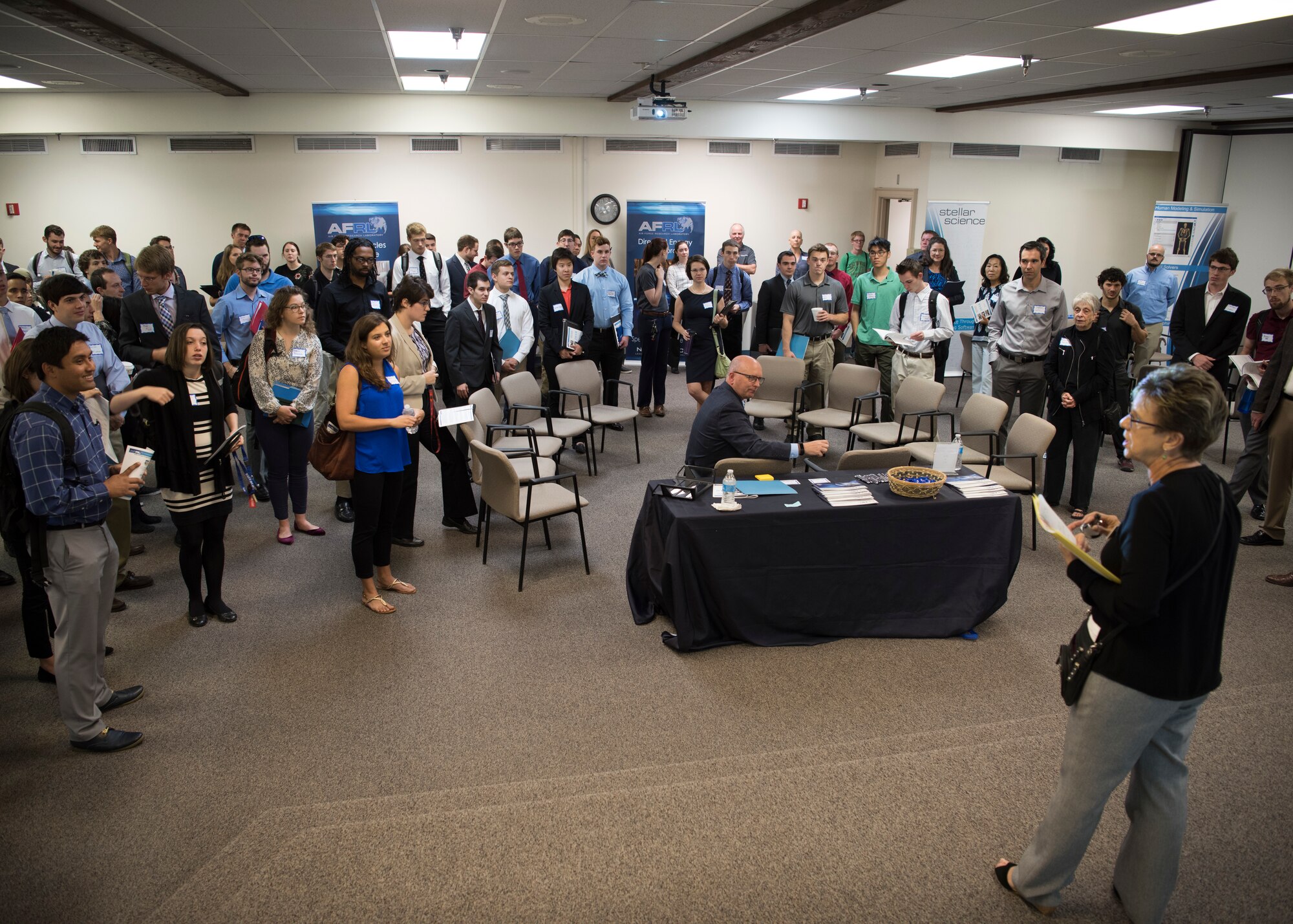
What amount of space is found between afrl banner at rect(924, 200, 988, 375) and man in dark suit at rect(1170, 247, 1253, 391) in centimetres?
Result: 344

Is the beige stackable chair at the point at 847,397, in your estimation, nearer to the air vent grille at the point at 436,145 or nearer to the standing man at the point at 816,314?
the standing man at the point at 816,314

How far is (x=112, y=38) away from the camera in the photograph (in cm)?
609

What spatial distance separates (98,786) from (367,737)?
37.0 inches

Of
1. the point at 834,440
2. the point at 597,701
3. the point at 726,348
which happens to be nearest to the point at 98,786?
the point at 597,701

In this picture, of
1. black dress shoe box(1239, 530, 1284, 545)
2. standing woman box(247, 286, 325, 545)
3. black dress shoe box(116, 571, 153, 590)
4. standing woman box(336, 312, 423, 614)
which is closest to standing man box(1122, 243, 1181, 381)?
black dress shoe box(1239, 530, 1284, 545)

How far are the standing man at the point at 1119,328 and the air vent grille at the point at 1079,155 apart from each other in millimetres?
5756

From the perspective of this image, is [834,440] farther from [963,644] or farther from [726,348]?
[963,644]

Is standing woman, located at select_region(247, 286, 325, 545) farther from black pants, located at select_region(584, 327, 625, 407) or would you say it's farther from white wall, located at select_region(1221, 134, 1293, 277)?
white wall, located at select_region(1221, 134, 1293, 277)

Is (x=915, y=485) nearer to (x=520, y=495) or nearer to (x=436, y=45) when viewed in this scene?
(x=520, y=495)

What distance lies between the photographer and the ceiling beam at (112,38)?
513 centimetres

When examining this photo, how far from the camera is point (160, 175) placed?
1016cm

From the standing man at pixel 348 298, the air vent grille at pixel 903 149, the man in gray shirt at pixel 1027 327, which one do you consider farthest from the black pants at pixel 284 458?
the air vent grille at pixel 903 149

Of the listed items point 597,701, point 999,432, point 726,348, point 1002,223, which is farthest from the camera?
point 1002,223

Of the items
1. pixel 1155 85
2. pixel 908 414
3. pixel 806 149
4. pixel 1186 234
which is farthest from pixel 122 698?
pixel 1186 234
